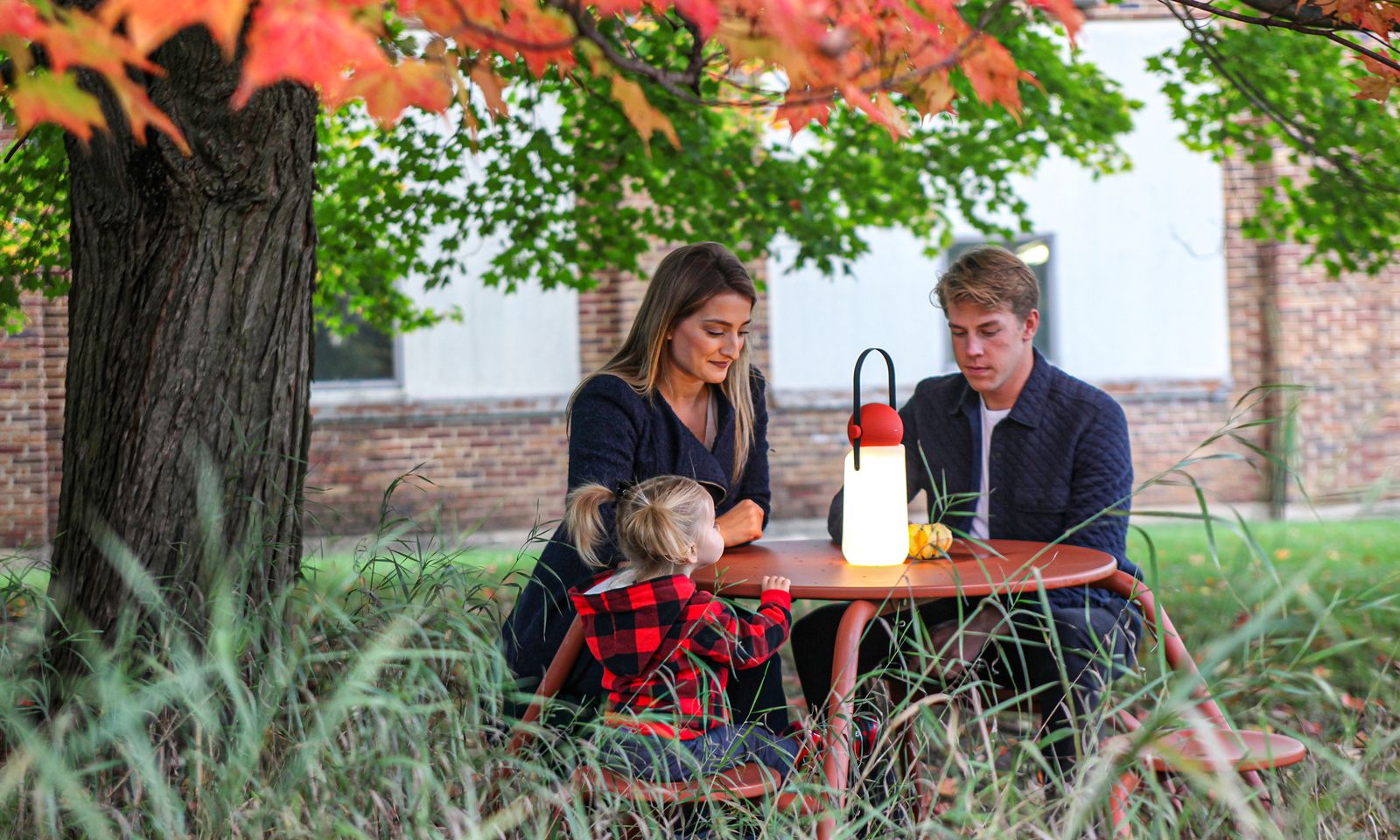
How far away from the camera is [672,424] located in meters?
3.21

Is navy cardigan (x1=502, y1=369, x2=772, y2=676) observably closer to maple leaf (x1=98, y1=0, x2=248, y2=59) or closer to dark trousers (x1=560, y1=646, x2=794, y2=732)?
dark trousers (x1=560, y1=646, x2=794, y2=732)

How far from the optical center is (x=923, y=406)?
3.53 m

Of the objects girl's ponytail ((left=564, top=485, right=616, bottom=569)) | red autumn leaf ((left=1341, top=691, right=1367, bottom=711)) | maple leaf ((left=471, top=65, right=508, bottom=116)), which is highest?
maple leaf ((left=471, top=65, right=508, bottom=116))

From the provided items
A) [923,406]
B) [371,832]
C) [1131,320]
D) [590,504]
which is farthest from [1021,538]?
[1131,320]

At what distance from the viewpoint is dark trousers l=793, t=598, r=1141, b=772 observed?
8.56 ft

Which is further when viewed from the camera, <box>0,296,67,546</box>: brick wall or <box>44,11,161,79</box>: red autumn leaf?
<box>0,296,67,546</box>: brick wall

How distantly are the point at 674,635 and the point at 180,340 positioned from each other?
1501 mm

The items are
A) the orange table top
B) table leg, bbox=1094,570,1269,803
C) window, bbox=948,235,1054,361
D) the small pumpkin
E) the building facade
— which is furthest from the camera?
window, bbox=948,235,1054,361

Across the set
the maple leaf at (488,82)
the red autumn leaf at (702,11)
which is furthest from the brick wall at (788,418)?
the red autumn leaf at (702,11)

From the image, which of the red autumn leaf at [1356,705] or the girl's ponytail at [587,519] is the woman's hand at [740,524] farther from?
the red autumn leaf at [1356,705]

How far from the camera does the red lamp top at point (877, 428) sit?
8.66ft

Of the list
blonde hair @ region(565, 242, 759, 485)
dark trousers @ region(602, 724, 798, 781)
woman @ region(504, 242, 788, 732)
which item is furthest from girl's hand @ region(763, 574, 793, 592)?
blonde hair @ region(565, 242, 759, 485)

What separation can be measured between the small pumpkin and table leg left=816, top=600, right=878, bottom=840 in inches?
13.6

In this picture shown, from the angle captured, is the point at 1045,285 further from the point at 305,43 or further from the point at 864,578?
the point at 305,43
